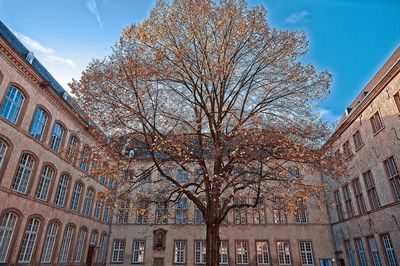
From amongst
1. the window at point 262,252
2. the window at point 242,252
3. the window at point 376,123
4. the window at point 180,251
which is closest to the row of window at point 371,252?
the window at point 376,123

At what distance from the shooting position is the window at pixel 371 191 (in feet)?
51.1

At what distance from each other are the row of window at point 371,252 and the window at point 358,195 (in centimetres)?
180

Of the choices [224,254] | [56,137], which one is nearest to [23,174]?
[56,137]

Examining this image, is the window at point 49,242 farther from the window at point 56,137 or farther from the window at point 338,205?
the window at point 338,205

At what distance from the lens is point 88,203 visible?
22047 mm

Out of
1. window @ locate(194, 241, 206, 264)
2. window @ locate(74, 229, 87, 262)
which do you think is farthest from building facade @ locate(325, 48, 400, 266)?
window @ locate(74, 229, 87, 262)

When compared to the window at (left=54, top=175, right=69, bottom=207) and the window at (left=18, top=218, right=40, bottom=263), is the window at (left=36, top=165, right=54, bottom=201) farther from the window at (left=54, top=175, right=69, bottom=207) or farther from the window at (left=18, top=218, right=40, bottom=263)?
the window at (left=18, top=218, right=40, bottom=263)

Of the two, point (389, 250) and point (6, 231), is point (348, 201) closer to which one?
point (389, 250)

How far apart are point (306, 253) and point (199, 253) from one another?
9.16 meters

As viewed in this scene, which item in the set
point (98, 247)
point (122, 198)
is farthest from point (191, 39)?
point (98, 247)

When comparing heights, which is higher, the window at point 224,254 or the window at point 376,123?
the window at point 376,123

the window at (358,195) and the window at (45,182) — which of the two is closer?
the window at (45,182)

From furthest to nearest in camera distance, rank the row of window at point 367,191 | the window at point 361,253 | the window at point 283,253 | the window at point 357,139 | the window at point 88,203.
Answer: the window at point 283,253 → the window at point 88,203 → the window at point 357,139 → the window at point 361,253 → the row of window at point 367,191

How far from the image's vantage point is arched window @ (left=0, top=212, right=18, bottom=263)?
13281mm
